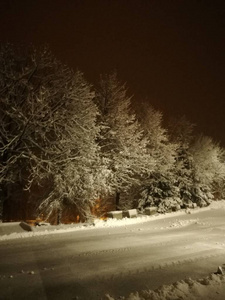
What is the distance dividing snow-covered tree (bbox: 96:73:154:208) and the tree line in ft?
0.24

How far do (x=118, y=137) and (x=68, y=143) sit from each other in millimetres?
6857

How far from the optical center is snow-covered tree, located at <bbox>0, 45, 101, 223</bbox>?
54.0 ft

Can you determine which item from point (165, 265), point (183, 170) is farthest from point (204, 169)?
point (165, 265)

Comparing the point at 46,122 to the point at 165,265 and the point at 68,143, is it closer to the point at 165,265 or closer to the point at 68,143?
the point at 68,143

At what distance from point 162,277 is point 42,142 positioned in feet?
38.4

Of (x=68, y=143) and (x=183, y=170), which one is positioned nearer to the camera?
(x=68, y=143)

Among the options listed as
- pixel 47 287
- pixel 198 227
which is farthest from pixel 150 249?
pixel 198 227

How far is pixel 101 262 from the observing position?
8.96 metres

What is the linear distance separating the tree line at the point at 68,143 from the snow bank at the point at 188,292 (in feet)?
35.1

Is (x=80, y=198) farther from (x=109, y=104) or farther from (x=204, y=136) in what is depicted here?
(x=204, y=136)

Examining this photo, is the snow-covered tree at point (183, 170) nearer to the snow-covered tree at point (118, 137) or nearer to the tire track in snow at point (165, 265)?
the snow-covered tree at point (118, 137)

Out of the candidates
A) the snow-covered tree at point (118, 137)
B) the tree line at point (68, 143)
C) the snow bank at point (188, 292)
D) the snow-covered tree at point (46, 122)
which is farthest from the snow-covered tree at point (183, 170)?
the snow bank at point (188, 292)

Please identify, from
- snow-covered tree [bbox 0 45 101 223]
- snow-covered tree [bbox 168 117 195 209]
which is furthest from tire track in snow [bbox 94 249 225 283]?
snow-covered tree [bbox 168 117 195 209]

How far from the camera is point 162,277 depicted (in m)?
7.71
